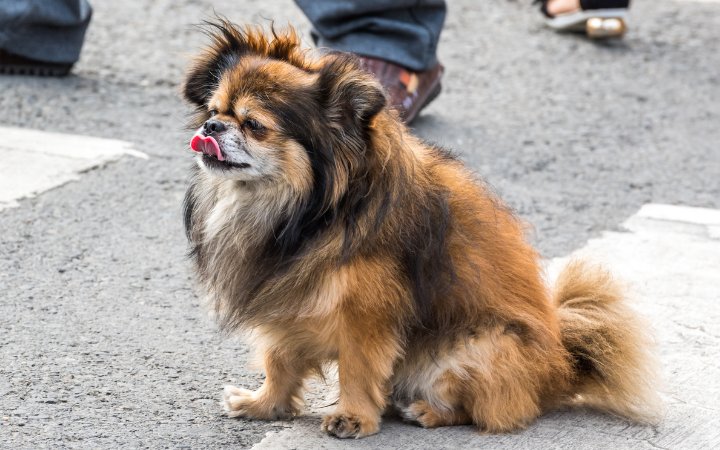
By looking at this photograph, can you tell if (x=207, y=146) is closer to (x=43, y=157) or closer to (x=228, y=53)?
(x=228, y=53)

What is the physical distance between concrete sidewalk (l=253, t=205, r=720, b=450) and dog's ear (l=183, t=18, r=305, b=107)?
106 cm

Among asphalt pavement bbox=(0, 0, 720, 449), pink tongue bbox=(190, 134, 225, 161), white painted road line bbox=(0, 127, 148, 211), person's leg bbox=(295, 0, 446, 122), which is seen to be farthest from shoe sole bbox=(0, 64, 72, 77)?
pink tongue bbox=(190, 134, 225, 161)

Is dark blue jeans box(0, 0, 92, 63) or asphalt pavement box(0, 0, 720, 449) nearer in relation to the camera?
asphalt pavement box(0, 0, 720, 449)

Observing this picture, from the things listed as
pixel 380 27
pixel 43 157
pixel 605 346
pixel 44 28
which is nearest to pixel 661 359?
pixel 605 346

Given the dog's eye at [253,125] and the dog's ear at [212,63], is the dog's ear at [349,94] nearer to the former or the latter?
the dog's eye at [253,125]

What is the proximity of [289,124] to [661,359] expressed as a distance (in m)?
1.55

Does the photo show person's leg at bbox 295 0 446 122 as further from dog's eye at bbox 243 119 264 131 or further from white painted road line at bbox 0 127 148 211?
dog's eye at bbox 243 119 264 131

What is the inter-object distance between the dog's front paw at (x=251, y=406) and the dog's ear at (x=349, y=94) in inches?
34.8

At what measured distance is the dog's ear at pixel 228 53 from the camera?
3373mm

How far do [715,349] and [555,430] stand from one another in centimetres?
86

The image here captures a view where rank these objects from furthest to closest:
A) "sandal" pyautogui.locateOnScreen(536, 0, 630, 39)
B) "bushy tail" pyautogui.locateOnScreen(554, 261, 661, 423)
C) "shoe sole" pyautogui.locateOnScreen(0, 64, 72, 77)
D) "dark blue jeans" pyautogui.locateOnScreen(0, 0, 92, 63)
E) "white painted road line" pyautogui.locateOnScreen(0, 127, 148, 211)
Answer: "sandal" pyautogui.locateOnScreen(536, 0, 630, 39), "shoe sole" pyautogui.locateOnScreen(0, 64, 72, 77), "dark blue jeans" pyautogui.locateOnScreen(0, 0, 92, 63), "white painted road line" pyautogui.locateOnScreen(0, 127, 148, 211), "bushy tail" pyautogui.locateOnScreen(554, 261, 661, 423)

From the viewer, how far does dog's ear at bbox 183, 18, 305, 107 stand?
11.1ft

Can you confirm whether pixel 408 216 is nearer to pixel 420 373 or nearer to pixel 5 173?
pixel 420 373

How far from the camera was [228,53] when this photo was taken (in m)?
3.42
